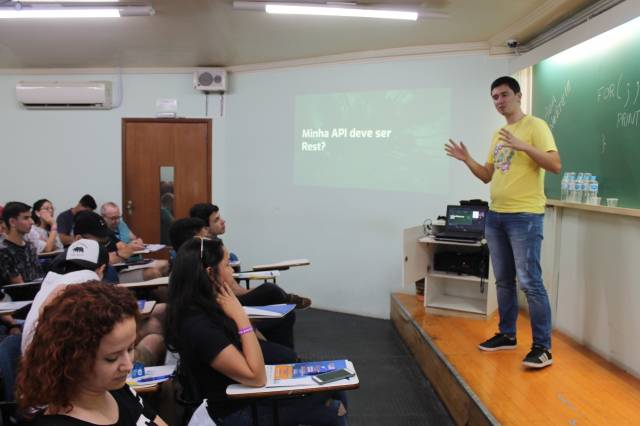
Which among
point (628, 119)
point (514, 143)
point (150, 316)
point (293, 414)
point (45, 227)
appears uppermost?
point (628, 119)

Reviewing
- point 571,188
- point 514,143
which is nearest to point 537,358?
point 514,143

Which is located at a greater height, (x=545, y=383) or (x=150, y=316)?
(x=150, y=316)

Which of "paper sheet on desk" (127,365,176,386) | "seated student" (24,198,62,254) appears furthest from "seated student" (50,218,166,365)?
"seated student" (24,198,62,254)

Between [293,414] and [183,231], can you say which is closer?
[293,414]

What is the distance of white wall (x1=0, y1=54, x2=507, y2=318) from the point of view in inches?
182

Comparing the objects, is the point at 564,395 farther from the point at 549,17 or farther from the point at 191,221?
the point at 549,17

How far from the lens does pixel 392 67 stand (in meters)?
4.82

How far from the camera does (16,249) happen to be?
3174 mm

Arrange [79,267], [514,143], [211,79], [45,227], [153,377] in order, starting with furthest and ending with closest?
1. [211,79]
2. [45,227]
3. [514,143]
4. [79,267]
5. [153,377]

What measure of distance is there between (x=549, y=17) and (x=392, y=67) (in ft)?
5.16

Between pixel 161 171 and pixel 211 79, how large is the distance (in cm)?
126

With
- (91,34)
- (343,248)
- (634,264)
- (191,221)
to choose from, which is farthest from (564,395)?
(91,34)

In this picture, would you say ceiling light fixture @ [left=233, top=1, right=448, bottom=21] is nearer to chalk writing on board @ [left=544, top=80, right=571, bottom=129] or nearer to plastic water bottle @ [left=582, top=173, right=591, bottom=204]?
chalk writing on board @ [left=544, top=80, right=571, bottom=129]

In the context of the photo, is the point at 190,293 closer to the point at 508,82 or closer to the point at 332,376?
the point at 332,376
